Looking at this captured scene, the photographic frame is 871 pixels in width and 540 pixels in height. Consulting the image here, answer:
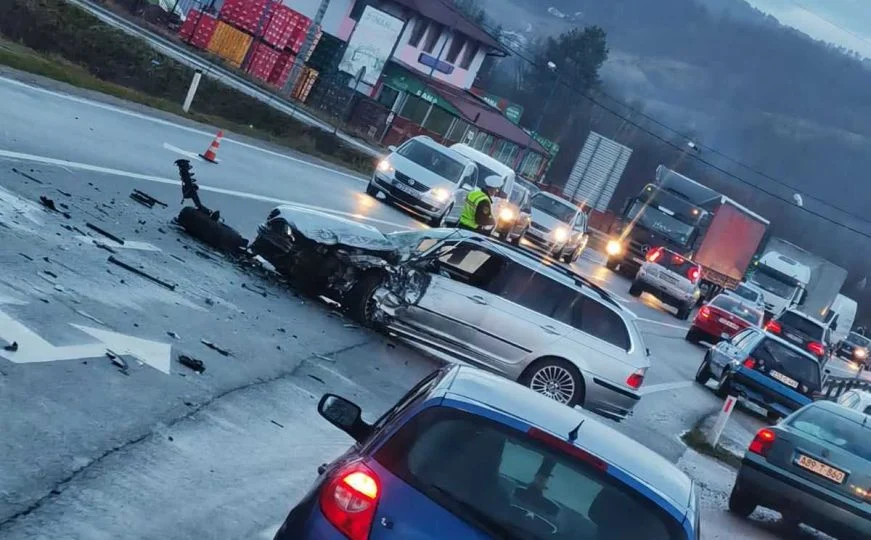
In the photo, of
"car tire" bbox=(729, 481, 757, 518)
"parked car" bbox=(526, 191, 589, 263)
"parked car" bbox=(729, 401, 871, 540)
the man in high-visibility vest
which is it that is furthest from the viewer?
"parked car" bbox=(526, 191, 589, 263)

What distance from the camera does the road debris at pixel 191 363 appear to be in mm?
9547

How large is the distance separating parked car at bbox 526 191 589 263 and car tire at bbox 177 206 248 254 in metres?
26.1

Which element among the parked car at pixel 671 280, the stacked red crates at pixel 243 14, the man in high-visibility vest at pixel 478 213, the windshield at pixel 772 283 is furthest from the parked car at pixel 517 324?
the stacked red crates at pixel 243 14

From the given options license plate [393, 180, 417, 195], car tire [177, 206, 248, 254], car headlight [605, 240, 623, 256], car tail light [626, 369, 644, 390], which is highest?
car headlight [605, 240, 623, 256]

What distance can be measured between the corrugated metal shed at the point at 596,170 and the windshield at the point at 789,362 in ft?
115

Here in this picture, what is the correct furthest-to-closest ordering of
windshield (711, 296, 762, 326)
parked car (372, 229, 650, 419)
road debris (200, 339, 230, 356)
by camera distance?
1. windshield (711, 296, 762, 326)
2. parked car (372, 229, 650, 419)
3. road debris (200, 339, 230, 356)

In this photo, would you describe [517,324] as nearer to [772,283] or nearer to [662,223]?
[662,223]

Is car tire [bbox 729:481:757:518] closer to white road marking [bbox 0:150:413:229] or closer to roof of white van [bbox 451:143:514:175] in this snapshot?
white road marking [bbox 0:150:413:229]

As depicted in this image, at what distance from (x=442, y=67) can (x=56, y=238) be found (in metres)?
67.2

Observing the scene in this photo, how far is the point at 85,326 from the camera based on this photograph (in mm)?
9250

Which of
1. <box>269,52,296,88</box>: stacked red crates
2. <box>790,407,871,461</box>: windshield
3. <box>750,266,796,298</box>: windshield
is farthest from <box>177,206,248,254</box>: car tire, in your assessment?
<box>750,266,796,298</box>: windshield

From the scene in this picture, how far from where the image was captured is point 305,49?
45.4 metres

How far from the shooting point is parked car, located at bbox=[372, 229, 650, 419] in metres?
14.2

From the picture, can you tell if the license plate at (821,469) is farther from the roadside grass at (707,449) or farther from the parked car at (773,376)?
the parked car at (773,376)
